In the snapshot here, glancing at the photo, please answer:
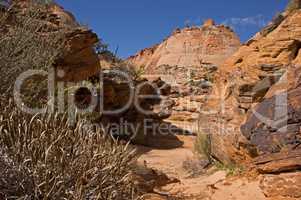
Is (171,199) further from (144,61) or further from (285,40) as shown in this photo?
(144,61)

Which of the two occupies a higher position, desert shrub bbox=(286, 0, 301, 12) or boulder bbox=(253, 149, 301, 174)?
desert shrub bbox=(286, 0, 301, 12)

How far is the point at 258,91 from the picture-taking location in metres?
6.75

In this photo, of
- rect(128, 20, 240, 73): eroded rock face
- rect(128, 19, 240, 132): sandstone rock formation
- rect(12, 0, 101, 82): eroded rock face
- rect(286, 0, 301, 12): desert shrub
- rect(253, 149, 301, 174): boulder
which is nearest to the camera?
rect(253, 149, 301, 174): boulder

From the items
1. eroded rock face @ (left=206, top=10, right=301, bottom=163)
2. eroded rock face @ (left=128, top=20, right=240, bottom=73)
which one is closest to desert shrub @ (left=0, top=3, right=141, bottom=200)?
eroded rock face @ (left=206, top=10, right=301, bottom=163)

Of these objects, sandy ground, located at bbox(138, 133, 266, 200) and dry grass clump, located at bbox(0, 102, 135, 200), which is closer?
dry grass clump, located at bbox(0, 102, 135, 200)

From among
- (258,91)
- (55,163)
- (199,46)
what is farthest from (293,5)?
(199,46)

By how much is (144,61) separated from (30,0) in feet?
125

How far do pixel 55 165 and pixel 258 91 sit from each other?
4.76 metres

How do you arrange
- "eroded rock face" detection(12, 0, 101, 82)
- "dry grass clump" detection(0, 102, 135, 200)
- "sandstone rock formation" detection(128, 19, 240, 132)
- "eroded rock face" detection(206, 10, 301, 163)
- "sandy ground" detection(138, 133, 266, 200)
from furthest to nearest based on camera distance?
"sandstone rock formation" detection(128, 19, 240, 132) → "eroded rock face" detection(12, 0, 101, 82) → "eroded rock face" detection(206, 10, 301, 163) → "sandy ground" detection(138, 133, 266, 200) → "dry grass clump" detection(0, 102, 135, 200)

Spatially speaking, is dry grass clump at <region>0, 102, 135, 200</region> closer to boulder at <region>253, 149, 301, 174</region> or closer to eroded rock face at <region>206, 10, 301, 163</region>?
boulder at <region>253, 149, 301, 174</region>

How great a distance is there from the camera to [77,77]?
9.94 m

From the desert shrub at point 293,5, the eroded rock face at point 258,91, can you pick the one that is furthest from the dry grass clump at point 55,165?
the desert shrub at point 293,5

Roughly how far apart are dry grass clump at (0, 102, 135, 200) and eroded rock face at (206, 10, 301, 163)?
293 centimetres

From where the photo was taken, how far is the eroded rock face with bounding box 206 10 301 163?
550 centimetres
